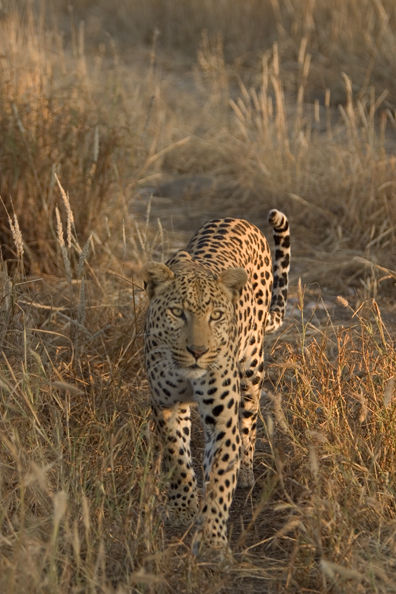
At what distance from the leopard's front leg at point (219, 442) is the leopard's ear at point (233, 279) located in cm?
29

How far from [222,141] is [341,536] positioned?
5.78 m

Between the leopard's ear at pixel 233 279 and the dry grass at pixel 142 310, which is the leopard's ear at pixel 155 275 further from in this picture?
the dry grass at pixel 142 310

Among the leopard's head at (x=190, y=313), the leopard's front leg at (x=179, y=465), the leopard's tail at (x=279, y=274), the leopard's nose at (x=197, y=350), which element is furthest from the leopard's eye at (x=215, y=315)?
the leopard's tail at (x=279, y=274)

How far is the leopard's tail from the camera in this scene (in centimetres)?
423

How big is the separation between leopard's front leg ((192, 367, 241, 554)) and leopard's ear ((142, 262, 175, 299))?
363mm

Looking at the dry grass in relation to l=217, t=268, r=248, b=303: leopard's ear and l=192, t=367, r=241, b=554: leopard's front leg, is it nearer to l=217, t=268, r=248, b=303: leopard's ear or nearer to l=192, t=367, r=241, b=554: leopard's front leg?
l=192, t=367, r=241, b=554: leopard's front leg

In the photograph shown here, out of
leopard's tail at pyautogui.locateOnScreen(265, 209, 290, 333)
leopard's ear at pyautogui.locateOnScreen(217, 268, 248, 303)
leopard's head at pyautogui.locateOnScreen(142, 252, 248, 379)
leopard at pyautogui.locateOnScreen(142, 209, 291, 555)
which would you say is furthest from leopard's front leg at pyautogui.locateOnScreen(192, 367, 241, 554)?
leopard's tail at pyautogui.locateOnScreen(265, 209, 290, 333)

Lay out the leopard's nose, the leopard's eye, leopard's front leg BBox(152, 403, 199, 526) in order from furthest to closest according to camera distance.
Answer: leopard's front leg BBox(152, 403, 199, 526), the leopard's eye, the leopard's nose

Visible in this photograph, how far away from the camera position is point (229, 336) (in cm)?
334

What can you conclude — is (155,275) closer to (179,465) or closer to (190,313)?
(190,313)

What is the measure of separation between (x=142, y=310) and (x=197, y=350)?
1.32 meters

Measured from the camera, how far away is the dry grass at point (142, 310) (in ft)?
9.68

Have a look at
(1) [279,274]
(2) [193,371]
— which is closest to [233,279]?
(2) [193,371]

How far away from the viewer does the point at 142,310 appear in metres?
4.44
